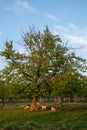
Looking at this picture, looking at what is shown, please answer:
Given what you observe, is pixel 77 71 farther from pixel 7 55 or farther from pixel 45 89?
pixel 7 55

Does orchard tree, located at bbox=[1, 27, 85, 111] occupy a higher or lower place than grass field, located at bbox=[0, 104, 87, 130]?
higher

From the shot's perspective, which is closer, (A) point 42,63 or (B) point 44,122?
(B) point 44,122

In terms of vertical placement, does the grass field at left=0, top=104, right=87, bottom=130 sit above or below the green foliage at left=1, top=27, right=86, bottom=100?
below

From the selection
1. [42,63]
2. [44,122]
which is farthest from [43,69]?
[44,122]

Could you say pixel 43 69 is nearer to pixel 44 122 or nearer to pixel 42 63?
pixel 42 63

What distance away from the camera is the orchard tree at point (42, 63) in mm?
41875

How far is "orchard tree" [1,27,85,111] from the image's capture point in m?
41.9

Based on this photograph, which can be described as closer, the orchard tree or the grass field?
the grass field

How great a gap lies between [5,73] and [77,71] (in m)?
10.6

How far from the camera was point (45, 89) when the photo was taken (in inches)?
1636

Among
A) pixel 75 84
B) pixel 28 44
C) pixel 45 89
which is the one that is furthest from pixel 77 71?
pixel 28 44

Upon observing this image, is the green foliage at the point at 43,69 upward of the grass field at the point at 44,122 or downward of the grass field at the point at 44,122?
upward

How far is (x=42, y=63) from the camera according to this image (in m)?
41.4

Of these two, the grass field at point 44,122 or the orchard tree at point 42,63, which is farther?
the orchard tree at point 42,63
